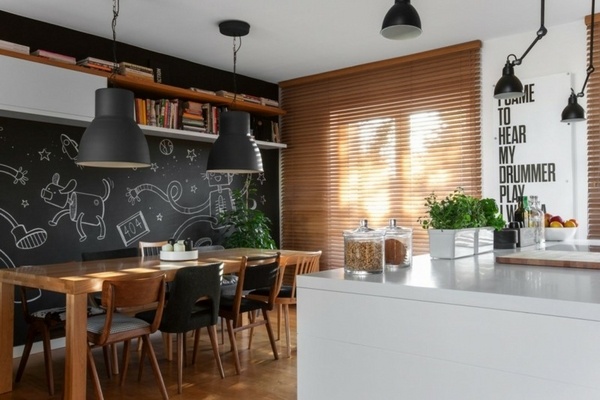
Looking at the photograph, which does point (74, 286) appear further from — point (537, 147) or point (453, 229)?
point (537, 147)

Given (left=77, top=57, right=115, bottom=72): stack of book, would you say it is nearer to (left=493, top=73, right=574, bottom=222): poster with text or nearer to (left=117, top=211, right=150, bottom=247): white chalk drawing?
(left=117, top=211, right=150, bottom=247): white chalk drawing

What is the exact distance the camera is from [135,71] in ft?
15.1

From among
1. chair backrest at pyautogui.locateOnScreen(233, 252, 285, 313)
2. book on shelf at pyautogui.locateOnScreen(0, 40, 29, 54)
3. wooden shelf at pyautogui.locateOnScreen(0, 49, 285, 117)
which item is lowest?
chair backrest at pyautogui.locateOnScreen(233, 252, 285, 313)

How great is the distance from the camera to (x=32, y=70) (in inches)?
150

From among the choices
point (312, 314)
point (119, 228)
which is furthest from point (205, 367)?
point (312, 314)

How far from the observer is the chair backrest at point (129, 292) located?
275 cm

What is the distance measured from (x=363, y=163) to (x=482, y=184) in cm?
134

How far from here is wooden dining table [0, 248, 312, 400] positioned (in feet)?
9.00

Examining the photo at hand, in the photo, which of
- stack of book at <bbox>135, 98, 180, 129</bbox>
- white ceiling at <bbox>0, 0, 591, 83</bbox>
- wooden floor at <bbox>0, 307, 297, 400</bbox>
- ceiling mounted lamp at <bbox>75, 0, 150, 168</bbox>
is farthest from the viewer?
stack of book at <bbox>135, 98, 180, 129</bbox>

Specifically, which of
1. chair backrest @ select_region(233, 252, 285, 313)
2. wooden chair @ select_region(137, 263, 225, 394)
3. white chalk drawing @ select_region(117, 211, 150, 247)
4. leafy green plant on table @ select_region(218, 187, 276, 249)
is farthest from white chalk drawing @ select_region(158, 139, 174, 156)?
wooden chair @ select_region(137, 263, 225, 394)

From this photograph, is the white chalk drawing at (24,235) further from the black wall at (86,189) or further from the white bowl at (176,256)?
the white bowl at (176,256)

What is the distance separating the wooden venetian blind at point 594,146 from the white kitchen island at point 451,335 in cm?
284

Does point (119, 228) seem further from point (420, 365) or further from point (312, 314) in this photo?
point (420, 365)

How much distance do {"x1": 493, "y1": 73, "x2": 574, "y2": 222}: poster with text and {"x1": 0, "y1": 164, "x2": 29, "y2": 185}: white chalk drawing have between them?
4082 mm
